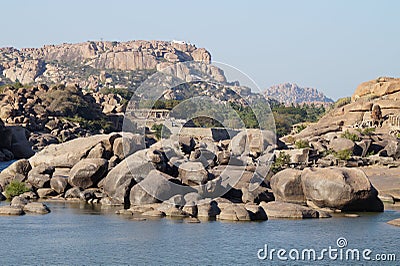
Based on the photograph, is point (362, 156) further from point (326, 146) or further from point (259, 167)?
point (259, 167)

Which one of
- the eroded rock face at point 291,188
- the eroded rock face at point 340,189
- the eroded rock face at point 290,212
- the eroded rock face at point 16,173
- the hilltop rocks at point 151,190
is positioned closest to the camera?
the eroded rock face at point 290,212

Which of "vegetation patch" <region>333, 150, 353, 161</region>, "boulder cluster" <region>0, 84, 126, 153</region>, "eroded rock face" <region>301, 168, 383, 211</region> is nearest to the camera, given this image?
"eroded rock face" <region>301, 168, 383, 211</region>

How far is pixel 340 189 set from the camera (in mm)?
33094

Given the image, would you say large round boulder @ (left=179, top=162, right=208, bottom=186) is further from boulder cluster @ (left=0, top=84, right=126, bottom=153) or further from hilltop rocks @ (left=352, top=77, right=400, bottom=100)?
hilltop rocks @ (left=352, top=77, right=400, bottom=100)

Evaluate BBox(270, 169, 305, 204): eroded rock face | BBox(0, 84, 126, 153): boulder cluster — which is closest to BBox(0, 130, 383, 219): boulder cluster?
BBox(270, 169, 305, 204): eroded rock face

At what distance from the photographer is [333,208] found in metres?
34.1

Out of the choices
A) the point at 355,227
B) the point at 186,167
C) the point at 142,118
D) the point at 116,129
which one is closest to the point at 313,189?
the point at 355,227

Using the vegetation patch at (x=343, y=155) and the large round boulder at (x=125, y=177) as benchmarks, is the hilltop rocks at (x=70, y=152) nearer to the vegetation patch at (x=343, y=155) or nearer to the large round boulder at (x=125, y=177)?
the large round boulder at (x=125, y=177)

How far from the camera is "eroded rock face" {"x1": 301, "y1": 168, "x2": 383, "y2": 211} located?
1303 inches

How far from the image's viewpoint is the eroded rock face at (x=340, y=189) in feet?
109

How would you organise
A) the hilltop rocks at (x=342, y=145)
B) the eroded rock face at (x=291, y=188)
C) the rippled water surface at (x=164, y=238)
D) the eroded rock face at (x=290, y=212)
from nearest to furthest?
the rippled water surface at (x=164, y=238)
the eroded rock face at (x=290, y=212)
the eroded rock face at (x=291, y=188)
the hilltop rocks at (x=342, y=145)

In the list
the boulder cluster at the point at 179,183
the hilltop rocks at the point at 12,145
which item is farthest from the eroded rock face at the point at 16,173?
the hilltop rocks at the point at 12,145

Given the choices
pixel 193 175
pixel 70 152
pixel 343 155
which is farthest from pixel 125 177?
pixel 343 155

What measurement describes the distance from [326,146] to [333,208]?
31.0m
